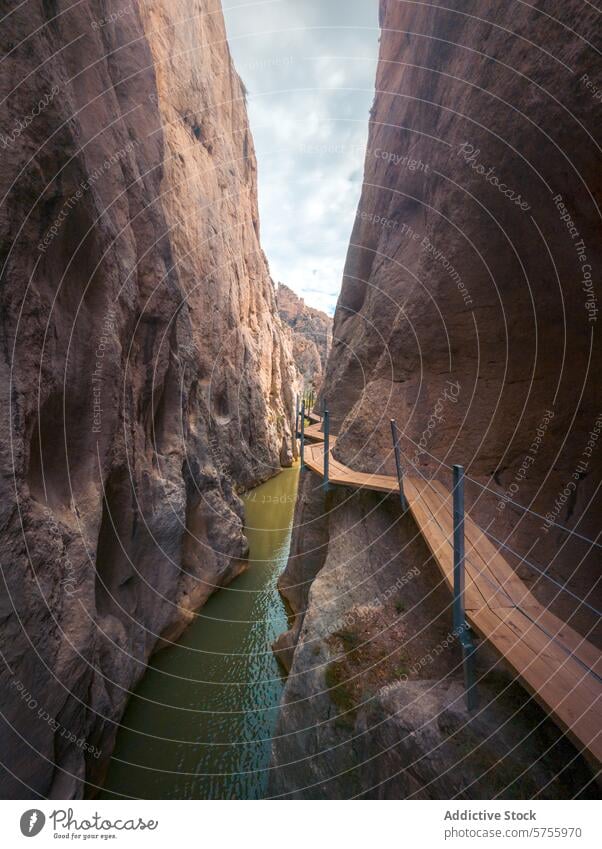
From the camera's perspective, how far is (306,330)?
101 meters

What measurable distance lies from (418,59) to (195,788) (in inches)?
745

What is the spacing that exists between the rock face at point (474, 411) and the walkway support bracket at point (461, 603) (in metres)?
0.30

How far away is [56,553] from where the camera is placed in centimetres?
613

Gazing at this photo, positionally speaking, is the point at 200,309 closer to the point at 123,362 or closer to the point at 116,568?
the point at 123,362

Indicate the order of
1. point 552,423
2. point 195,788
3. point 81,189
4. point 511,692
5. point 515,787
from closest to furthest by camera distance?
1. point 515,787
2. point 511,692
3. point 552,423
4. point 81,189
5. point 195,788

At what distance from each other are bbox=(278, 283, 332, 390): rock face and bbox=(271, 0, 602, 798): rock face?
77.8m

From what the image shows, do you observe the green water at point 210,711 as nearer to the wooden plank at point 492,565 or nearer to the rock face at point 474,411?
the rock face at point 474,411

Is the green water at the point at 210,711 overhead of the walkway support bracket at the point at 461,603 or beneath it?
beneath

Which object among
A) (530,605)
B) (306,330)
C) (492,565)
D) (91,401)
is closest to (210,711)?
(91,401)

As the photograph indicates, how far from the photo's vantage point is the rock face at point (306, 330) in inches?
3479

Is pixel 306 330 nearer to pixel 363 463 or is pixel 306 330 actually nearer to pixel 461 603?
pixel 363 463

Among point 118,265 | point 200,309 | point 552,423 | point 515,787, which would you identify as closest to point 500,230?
point 552,423
